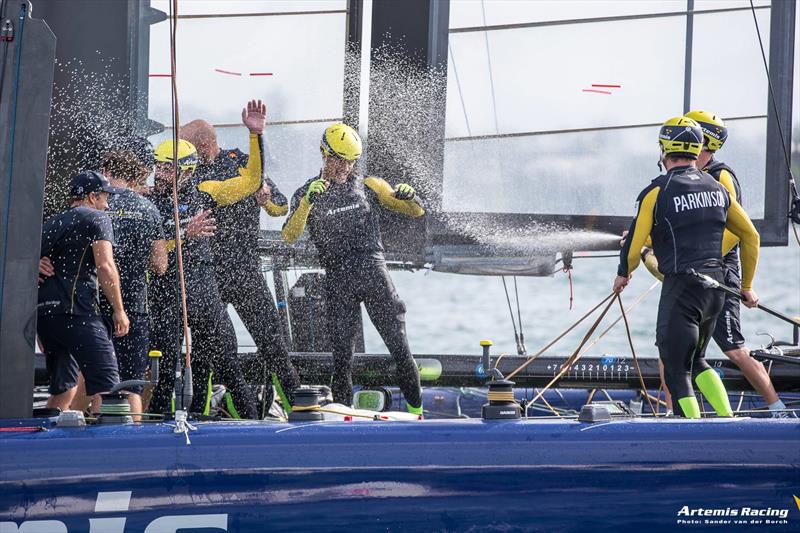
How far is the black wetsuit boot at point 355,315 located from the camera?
570 centimetres

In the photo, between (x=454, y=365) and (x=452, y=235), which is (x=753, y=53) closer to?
(x=452, y=235)

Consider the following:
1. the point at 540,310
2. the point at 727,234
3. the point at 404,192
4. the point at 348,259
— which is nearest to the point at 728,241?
the point at 727,234

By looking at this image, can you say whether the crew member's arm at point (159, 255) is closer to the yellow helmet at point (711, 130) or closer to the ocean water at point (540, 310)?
the yellow helmet at point (711, 130)

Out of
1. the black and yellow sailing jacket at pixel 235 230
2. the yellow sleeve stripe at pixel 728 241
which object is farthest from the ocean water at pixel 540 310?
the yellow sleeve stripe at pixel 728 241

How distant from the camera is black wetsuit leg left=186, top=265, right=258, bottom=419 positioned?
18.4 ft

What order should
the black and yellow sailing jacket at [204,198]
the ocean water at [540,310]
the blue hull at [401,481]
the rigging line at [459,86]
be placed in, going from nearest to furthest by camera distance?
1. the blue hull at [401,481]
2. the black and yellow sailing jacket at [204,198]
3. the rigging line at [459,86]
4. the ocean water at [540,310]

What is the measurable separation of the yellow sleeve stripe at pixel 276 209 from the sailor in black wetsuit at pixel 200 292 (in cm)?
28

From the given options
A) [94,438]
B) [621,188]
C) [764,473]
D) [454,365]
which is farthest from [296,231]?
[764,473]

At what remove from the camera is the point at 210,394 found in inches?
226

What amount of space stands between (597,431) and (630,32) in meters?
3.27

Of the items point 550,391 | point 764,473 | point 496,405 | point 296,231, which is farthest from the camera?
point 550,391

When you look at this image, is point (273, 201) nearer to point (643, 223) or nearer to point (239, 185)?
point (239, 185)

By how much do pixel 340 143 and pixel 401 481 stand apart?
2.42 meters

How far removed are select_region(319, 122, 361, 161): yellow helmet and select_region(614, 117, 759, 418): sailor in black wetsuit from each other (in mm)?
1558
